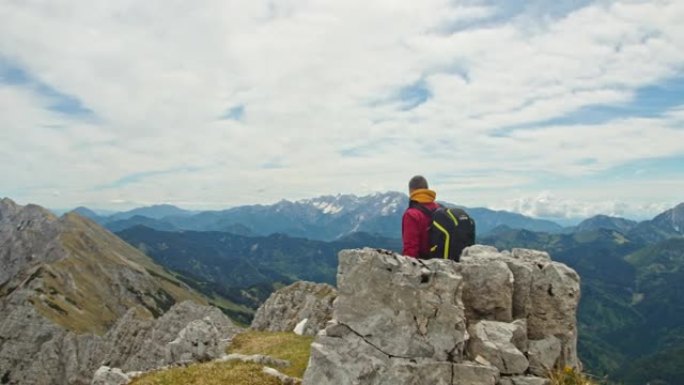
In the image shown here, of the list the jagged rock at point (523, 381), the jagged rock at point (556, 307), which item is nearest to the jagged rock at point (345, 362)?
the jagged rock at point (523, 381)

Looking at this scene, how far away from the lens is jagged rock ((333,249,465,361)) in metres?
20.1

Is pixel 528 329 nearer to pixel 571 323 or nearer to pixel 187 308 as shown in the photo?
pixel 571 323

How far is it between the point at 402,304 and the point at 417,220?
384 centimetres

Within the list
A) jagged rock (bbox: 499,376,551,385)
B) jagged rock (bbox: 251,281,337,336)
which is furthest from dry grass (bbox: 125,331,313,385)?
jagged rock (bbox: 251,281,337,336)

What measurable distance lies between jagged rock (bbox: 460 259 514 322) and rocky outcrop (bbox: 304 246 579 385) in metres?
0.04

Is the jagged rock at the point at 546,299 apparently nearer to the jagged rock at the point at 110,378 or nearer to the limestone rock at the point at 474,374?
the limestone rock at the point at 474,374

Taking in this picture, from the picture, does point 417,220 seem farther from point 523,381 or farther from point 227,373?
point 227,373

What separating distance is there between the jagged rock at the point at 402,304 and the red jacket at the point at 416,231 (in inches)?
69.0

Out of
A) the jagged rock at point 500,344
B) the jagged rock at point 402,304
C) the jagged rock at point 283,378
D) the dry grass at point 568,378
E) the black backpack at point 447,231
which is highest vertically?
the black backpack at point 447,231

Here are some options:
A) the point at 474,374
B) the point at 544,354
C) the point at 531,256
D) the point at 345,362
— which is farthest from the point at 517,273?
the point at 345,362

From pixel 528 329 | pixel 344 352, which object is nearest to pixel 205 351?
pixel 344 352

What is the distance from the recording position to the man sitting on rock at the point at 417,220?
74.1ft

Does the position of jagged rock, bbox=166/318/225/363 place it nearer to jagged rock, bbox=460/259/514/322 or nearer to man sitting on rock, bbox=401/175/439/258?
man sitting on rock, bbox=401/175/439/258

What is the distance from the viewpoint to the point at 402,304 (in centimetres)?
2058
